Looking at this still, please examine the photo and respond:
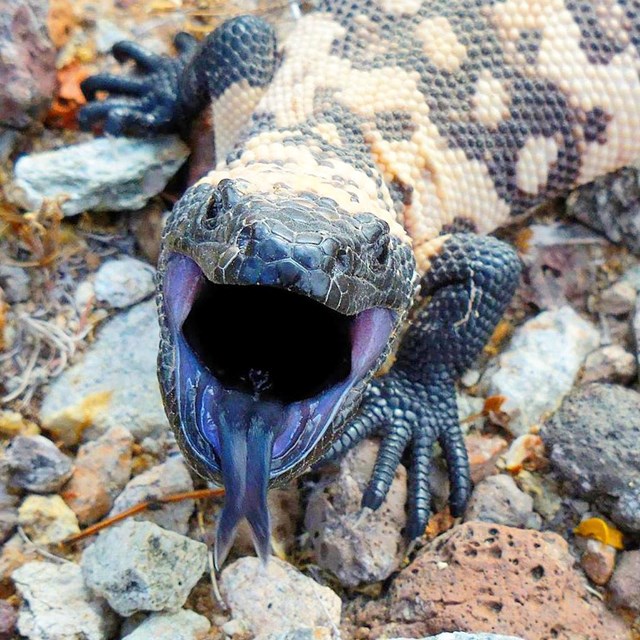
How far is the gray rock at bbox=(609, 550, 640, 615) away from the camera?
5.64ft

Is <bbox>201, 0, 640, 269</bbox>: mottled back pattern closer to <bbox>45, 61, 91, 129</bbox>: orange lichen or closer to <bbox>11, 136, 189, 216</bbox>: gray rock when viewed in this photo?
<bbox>11, 136, 189, 216</bbox>: gray rock

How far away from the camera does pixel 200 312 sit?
1599 millimetres

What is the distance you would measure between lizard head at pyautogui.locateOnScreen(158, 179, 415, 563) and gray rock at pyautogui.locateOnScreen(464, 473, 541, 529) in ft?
1.47

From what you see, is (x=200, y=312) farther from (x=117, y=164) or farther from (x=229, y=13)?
(x=229, y=13)

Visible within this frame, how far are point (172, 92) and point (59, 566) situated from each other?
1.32 m

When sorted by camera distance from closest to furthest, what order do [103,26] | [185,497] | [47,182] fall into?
[185,497]
[47,182]
[103,26]

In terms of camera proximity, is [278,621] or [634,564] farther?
[634,564]

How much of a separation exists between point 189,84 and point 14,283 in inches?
28.0

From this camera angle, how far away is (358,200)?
1.71m

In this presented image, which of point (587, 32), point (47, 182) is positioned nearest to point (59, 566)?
point (47, 182)

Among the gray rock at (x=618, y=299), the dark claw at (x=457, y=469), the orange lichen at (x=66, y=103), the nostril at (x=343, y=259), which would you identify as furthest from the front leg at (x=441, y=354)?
the orange lichen at (x=66, y=103)

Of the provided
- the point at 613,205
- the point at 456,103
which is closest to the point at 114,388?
the point at 456,103

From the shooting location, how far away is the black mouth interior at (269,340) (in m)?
1.57

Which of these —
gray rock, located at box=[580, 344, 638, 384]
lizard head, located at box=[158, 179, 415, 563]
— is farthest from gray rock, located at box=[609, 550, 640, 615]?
lizard head, located at box=[158, 179, 415, 563]
